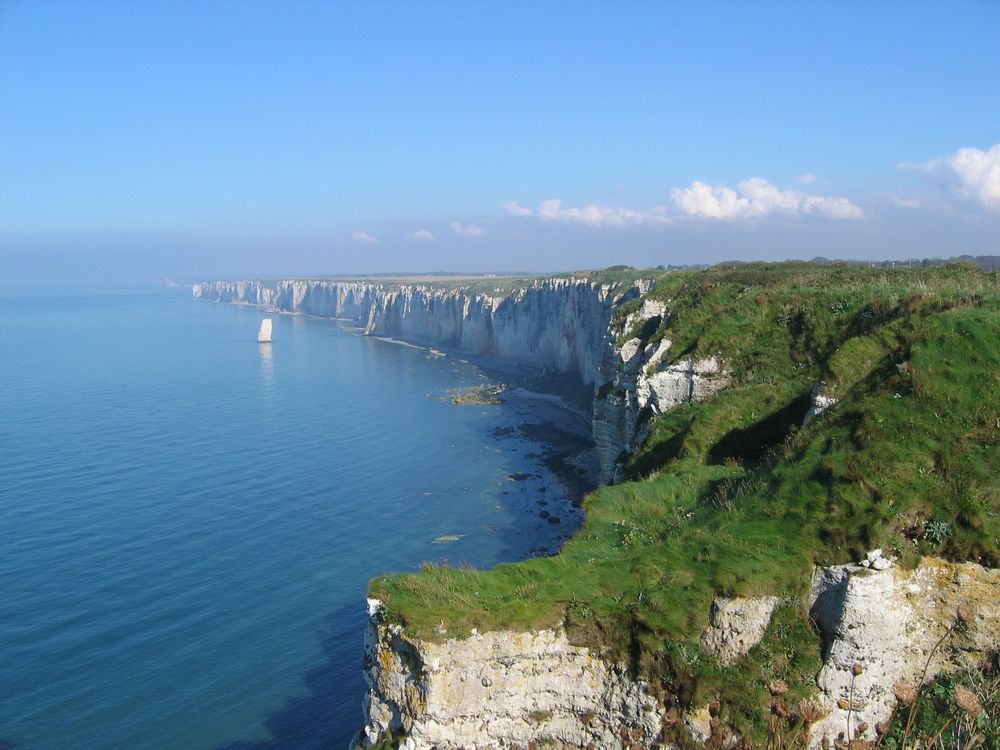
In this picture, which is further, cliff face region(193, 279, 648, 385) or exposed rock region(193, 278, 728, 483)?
cliff face region(193, 279, 648, 385)

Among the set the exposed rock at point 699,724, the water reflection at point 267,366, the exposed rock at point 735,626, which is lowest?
the water reflection at point 267,366

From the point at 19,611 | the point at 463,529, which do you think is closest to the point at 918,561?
the point at 463,529

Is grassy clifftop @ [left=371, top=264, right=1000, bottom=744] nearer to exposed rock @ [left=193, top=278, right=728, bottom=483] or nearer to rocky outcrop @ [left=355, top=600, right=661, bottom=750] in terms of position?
rocky outcrop @ [left=355, top=600, right=661, bottom=750]

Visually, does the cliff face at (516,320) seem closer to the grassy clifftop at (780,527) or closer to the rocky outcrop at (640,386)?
the rocky outcrop at (640,386)

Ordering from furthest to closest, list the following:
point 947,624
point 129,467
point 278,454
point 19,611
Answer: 1. point 278,454
2. point 129,467
3. point 19,611
4. point 947,624

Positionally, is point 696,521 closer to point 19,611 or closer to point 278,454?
point 19,611

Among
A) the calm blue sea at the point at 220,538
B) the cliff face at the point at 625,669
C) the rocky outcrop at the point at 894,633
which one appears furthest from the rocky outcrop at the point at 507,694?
the calm blue sea at the point at 220,538

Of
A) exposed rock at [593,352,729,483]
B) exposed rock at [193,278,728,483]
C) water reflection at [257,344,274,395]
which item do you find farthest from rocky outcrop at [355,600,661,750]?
water reflection at [257,344,274,395]
